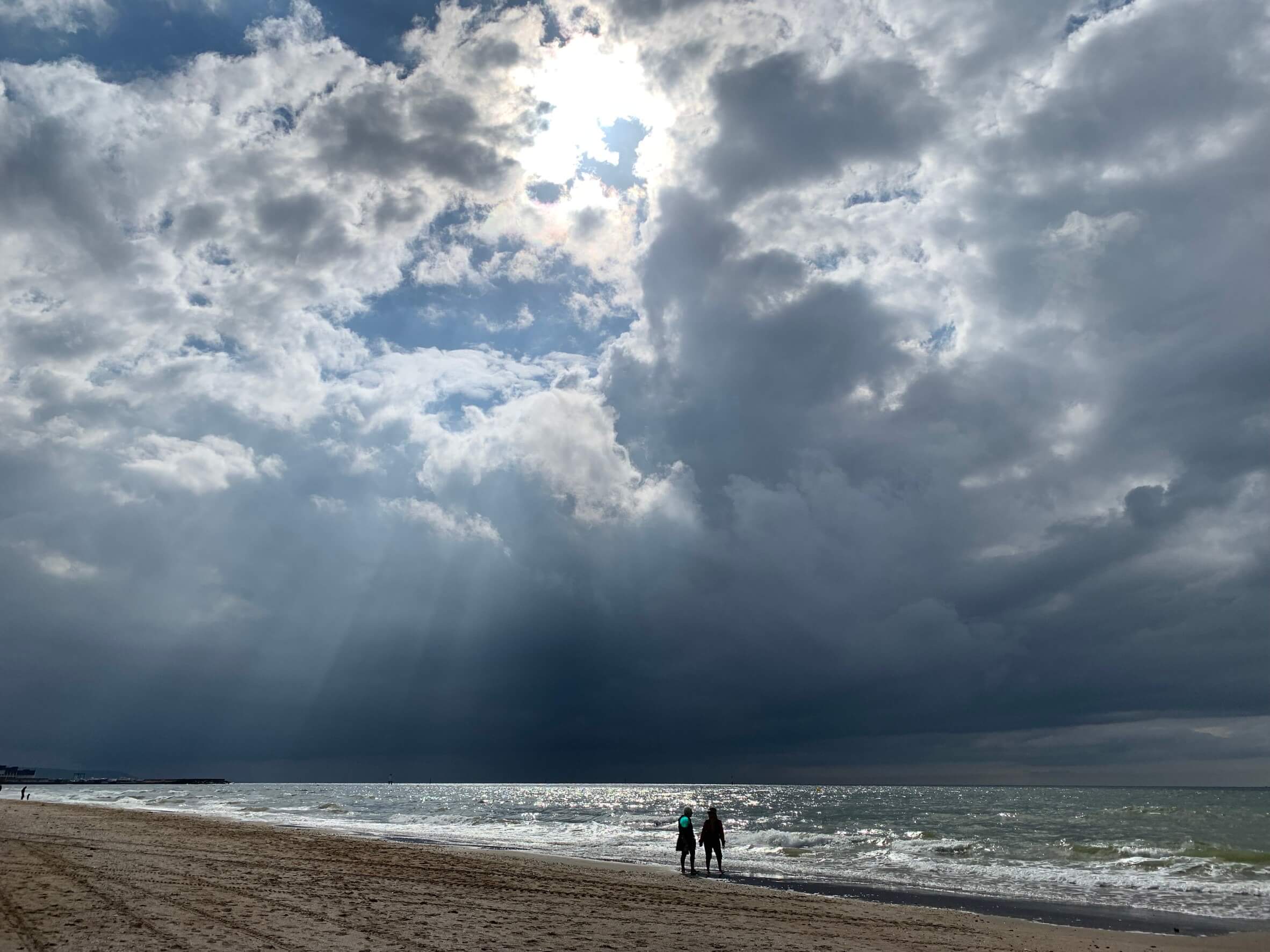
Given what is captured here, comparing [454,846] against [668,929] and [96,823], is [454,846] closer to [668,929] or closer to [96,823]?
[96,823]

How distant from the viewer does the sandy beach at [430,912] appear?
13.6 m

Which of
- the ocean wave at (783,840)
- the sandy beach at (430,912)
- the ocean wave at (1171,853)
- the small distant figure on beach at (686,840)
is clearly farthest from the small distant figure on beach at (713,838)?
the ocean wave at (1171,853)

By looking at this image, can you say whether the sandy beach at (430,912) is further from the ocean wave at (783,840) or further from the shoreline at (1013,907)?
the ocean wave at (783,840)

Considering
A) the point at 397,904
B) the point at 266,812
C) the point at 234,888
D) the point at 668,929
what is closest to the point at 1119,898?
the point at 668,929

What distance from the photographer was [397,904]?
56.8 ft

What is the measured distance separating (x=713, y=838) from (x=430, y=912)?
14609mm

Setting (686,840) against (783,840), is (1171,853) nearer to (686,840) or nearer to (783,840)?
(783,840)

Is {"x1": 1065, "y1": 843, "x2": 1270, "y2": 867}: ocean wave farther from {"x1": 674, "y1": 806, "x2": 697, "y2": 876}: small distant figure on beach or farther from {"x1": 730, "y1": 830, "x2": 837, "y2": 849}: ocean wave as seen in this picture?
{"x1": 674, "y1": 806, "x2": 697, "y2": 876}: small distant figure on beach

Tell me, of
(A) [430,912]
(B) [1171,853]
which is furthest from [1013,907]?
(B) [1171,853]

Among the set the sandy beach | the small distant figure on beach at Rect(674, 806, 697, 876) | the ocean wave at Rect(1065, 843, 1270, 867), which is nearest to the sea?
the ocean wave at Rect(1065, 843, 1270, 867)

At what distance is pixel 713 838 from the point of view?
94.7 feet

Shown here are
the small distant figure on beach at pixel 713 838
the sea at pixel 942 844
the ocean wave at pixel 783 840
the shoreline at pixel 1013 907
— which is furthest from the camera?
the ocean wave at pixel 783 840

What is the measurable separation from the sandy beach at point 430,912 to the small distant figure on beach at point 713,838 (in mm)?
1491

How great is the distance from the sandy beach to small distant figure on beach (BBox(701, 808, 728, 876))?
4.89 feet
